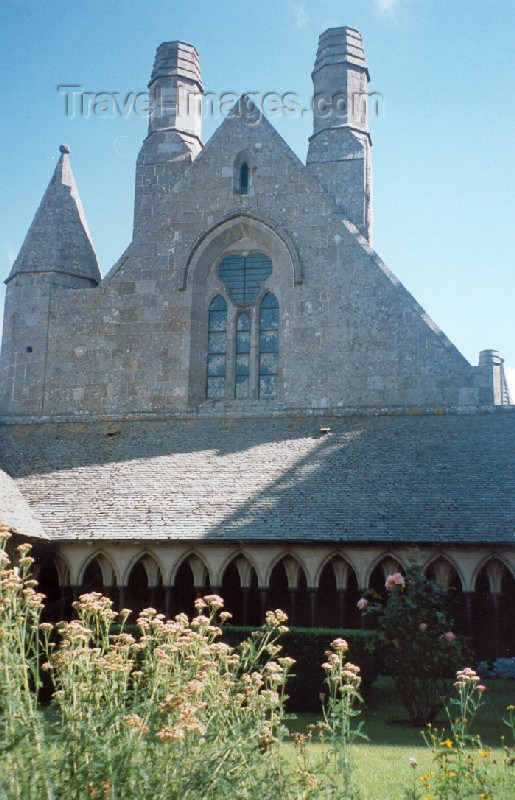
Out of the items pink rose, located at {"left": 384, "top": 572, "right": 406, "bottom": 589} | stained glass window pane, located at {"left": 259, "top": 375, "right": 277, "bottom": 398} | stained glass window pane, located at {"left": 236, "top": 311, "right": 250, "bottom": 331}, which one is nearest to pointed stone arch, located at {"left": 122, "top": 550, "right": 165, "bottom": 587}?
pink rose, located at {"left": 384, "top": 572, "right": 406, "bottom": 589}

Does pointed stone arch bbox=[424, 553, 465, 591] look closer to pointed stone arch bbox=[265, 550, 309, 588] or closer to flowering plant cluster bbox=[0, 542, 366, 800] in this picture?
pointed stone arch bbox=[265, 550, 309, 588]

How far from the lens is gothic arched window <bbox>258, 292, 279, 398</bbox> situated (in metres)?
21.6

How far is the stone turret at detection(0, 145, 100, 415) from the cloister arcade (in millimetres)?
→ 6946

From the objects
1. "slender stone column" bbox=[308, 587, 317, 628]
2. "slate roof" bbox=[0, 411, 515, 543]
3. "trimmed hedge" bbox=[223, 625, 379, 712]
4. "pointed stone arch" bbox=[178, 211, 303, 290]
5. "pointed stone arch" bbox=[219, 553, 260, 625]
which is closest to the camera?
"trimmed hedge" bbox=[223, 625, 379, 712]

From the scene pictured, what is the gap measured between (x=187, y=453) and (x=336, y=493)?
3786mm

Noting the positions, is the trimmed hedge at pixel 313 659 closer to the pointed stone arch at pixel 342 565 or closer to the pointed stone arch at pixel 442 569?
the pointed stone arch at pixel 342 565

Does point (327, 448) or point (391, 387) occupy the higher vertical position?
point (391, 387)

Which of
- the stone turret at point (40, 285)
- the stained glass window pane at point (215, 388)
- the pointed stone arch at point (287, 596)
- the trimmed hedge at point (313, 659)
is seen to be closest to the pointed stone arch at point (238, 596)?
the pointed stone arch at point (287, 596)

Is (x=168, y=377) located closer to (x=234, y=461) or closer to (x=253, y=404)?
(x=253, y=404)

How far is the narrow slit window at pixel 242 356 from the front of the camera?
21797mm

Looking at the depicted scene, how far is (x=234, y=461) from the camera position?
17391 mm

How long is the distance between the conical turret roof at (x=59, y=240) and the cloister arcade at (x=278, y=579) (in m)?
9.09

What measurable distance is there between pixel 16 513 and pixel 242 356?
335 inches

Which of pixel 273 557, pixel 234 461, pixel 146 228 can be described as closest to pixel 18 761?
pixel 273 557
